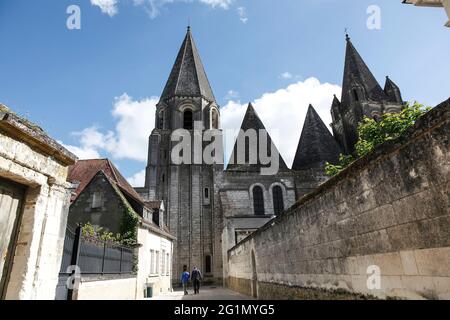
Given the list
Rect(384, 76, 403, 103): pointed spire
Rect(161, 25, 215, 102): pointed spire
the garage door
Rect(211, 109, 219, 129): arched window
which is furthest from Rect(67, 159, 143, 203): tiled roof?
Rect(384, 76, 403, 103): pointed spire

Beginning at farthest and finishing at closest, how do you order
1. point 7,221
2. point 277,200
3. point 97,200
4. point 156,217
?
point 277,200
point 156,217
point 97,200
point 7,221

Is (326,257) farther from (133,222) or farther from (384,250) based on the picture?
(133,222)

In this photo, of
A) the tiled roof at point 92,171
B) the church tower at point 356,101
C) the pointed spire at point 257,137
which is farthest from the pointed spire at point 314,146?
the tiled roof at point 92,171

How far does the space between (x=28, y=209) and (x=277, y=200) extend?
24.3 metres

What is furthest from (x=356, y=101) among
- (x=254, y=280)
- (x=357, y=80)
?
(x=254, y=280)

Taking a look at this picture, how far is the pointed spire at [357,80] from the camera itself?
108 ft

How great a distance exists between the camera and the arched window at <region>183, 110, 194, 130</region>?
98.0 feet

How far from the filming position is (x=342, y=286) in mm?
4262

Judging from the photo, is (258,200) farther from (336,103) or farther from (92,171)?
(336,103)

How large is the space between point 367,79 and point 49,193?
124 feet

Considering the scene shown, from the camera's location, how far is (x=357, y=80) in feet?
110

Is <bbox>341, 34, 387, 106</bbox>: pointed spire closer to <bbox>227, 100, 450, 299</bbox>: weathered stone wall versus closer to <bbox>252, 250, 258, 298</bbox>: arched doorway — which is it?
<bbox>252, 250, 258, 298</bbox>: arched doorway

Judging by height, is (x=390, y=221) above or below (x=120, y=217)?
below

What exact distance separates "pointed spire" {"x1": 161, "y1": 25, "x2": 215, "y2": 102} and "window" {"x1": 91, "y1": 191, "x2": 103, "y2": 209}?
772 inches
